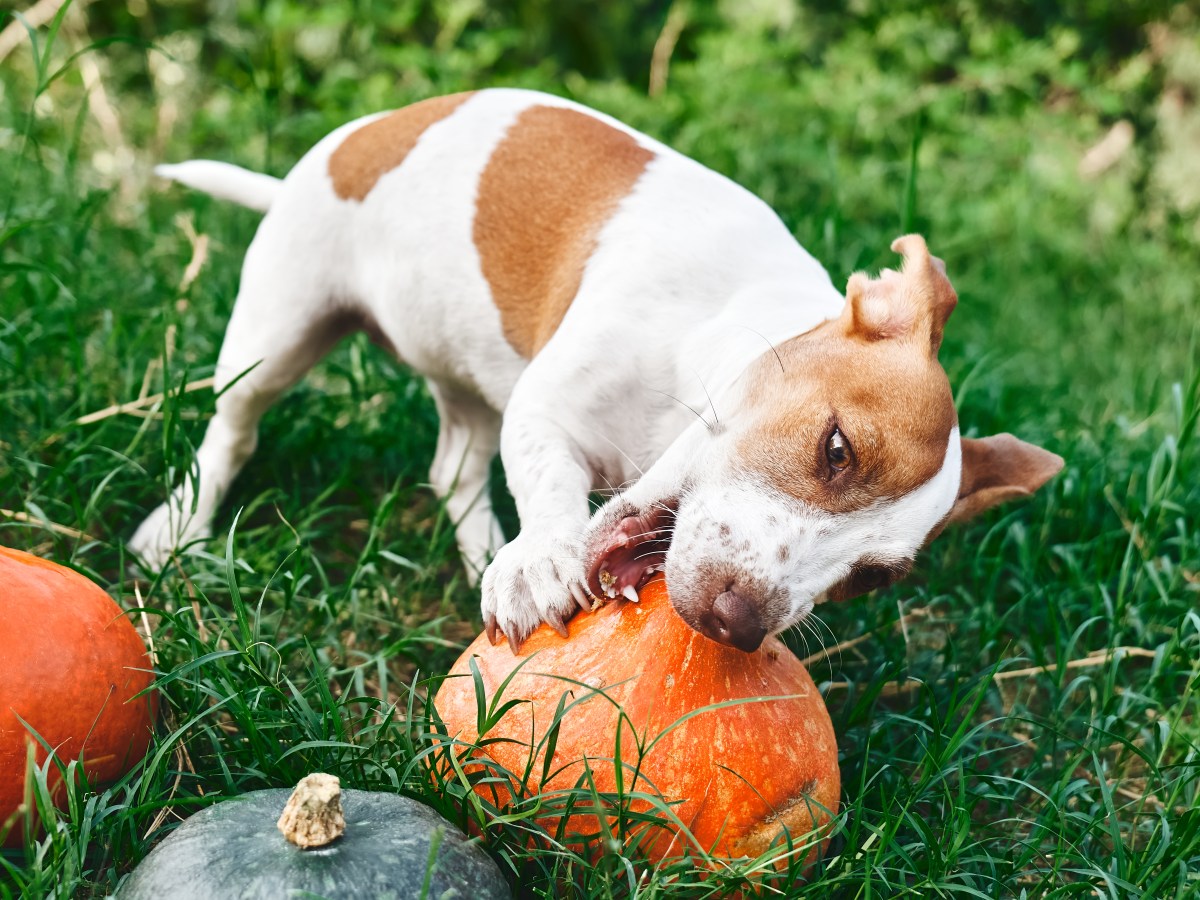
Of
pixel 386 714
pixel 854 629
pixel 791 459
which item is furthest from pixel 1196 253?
pixel 386 714

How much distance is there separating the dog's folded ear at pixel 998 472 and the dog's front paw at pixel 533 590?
2.79ft

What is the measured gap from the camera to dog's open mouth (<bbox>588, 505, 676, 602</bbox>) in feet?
7.17

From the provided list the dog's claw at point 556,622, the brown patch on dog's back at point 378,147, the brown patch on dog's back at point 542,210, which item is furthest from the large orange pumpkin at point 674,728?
the brown patch on dog's back at point 378,147


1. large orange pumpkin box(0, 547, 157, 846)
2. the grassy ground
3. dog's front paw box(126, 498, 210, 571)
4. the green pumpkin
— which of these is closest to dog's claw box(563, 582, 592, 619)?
the grassy ground

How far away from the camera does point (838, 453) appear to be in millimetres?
2209

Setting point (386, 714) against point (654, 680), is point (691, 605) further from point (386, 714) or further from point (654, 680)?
point (386, 714)

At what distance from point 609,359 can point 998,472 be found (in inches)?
35.4

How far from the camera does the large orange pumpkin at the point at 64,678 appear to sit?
186cm

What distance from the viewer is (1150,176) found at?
330 inches

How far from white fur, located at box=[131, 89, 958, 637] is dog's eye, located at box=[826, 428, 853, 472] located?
10 centimetres

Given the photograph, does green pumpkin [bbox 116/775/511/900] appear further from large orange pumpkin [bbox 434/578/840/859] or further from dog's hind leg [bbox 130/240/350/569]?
dog's hind leg [bbox 130/240/350/569]

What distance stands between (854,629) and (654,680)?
1146 mm

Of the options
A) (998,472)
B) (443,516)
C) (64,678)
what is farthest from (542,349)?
(64,678)

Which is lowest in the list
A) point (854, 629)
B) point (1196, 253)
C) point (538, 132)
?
point (1196, 253)
